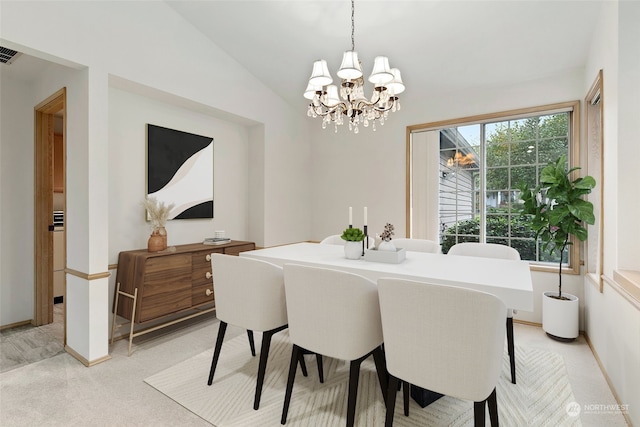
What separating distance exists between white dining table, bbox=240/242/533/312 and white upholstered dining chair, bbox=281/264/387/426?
332 millimetres

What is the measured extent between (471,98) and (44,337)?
4.89 metres

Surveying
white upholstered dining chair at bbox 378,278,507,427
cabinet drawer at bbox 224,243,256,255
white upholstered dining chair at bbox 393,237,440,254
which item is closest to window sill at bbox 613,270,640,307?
white upholstered dining chair at bbox 378,278,507,427

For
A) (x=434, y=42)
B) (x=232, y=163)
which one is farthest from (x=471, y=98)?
(x=232, y=163)

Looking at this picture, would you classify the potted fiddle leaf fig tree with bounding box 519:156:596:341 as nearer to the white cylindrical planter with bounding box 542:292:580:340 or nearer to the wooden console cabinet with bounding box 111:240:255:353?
the white cylindrical planter with bounding box 542:292:580:340

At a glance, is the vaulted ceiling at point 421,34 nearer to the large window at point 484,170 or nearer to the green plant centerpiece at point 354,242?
the large window at point 484,170

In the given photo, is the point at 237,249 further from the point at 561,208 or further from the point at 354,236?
the point at 561,208

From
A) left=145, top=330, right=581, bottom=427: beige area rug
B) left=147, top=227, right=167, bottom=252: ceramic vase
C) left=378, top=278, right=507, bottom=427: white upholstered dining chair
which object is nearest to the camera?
left=378, top=278, right=507, bottom=427: white upholstered dining chair

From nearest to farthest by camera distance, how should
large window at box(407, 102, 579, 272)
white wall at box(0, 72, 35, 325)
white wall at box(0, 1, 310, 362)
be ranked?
white wall at box(0, 1, 310, 362), white wall at box(0, 72, 35, 325), large window at box(407, 102, 579, 272)

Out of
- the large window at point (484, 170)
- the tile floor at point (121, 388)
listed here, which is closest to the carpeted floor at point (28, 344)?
the tile floor at point (121, 388)

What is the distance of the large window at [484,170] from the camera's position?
333 cm

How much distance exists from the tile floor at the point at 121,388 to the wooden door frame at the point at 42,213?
108 centimetres

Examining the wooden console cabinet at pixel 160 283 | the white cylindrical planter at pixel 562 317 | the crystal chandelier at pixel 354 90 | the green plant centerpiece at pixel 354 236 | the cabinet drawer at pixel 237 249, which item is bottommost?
the white cylindrical planter at pixel 562 317

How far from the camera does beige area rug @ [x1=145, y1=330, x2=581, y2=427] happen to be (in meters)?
1.84

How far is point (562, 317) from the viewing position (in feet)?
9.39
